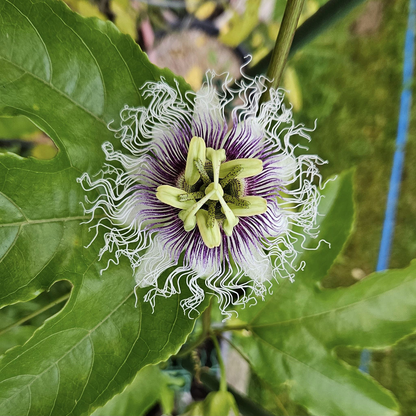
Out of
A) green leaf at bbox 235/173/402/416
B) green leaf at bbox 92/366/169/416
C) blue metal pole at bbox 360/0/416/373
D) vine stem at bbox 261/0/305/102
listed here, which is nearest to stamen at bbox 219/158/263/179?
vine stem at bbox 261/0/305/102

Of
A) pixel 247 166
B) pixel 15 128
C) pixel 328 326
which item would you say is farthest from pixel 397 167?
pixel 15 128

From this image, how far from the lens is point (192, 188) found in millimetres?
677

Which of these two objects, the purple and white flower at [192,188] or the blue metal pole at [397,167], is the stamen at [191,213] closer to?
the purple and white flower at [192,188]

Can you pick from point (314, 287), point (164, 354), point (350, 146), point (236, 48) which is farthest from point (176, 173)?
point (350, 146)

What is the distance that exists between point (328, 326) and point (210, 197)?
1.41ft

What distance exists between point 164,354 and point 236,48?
1.26m

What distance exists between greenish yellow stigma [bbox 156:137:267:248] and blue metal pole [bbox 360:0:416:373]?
1.37 metres

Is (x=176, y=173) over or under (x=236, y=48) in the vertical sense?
under

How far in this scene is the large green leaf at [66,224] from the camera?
58 centimetres

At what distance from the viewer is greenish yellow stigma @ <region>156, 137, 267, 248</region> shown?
612 millimetres

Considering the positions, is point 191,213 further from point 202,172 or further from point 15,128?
point 15,128

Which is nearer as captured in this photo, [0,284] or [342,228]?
[0,284]

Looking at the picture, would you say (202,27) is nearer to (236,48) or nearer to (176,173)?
(236,48)

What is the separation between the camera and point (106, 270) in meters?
0.67
